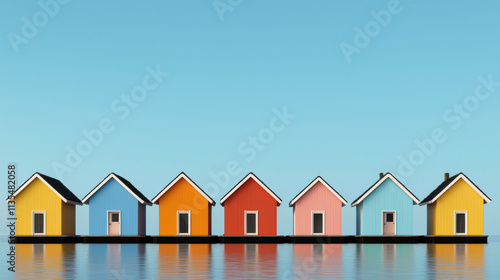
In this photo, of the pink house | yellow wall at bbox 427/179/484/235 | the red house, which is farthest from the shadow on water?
yellow wall at bbox 427/179/484/235

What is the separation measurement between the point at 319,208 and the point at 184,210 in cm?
1036

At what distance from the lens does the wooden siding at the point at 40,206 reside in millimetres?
46531

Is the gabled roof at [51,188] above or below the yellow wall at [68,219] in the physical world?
above

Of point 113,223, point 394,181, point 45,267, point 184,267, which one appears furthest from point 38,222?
point 394,181

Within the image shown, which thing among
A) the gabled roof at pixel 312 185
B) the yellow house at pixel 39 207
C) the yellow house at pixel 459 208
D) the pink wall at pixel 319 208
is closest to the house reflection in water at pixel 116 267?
the yellow house at pixel 39 207

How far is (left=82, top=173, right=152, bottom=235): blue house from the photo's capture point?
153 ft

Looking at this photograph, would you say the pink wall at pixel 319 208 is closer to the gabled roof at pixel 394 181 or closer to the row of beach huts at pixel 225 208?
the row of beach huts at pixel 225 208

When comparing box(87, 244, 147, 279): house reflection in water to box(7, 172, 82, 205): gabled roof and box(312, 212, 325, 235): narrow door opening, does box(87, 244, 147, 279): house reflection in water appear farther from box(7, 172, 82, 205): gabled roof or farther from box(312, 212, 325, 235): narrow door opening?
box(312, 212, 325, 235): narrow door opening

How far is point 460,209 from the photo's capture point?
155 ft

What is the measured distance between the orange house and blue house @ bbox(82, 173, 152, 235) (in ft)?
6.58

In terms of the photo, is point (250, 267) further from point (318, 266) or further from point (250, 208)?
point (250, 208)

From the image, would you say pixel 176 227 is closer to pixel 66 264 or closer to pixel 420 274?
pixel 66 264

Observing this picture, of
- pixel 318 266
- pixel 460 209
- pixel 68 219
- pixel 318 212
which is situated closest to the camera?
pixel 318 266

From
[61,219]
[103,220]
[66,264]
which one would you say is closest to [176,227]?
[103,220]
